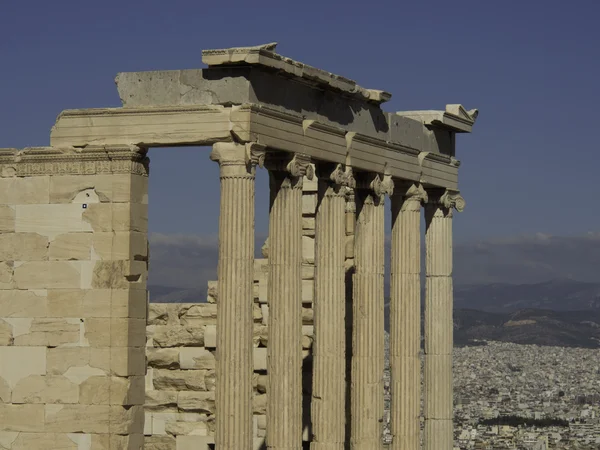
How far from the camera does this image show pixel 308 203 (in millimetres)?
42375

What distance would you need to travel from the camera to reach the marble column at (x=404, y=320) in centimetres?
4200

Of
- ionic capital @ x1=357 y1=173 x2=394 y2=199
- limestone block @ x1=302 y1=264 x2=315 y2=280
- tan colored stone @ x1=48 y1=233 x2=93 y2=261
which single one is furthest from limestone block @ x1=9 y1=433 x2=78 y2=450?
limestone block @ x1=302 y1=264 x2=315 y2=280

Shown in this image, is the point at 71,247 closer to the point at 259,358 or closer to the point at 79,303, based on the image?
the point at 79,303

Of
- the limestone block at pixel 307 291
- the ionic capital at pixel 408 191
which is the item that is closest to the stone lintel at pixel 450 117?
the ionic capital at pixel 408 191

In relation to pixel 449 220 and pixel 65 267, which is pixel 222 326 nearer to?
pixel 65 267

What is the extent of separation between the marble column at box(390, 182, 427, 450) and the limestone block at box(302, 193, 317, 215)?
5.64 feet

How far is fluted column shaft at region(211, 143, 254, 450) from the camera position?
3394 cm

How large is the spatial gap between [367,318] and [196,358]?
4.13 m

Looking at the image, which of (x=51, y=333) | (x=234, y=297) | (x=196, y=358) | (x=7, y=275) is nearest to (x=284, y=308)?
(x=234, y=297)

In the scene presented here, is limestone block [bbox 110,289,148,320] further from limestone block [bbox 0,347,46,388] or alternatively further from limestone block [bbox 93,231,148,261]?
limestone block [bbox 0,347,46,388]

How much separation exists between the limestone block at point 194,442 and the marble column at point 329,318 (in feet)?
14.0

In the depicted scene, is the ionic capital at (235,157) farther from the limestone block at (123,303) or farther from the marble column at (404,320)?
the marble column at (404,320)

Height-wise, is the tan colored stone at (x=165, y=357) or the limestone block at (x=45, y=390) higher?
the tan colored stone at (x=165, y=357)

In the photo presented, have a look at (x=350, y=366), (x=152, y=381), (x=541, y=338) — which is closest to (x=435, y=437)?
(x=350, y=366)
